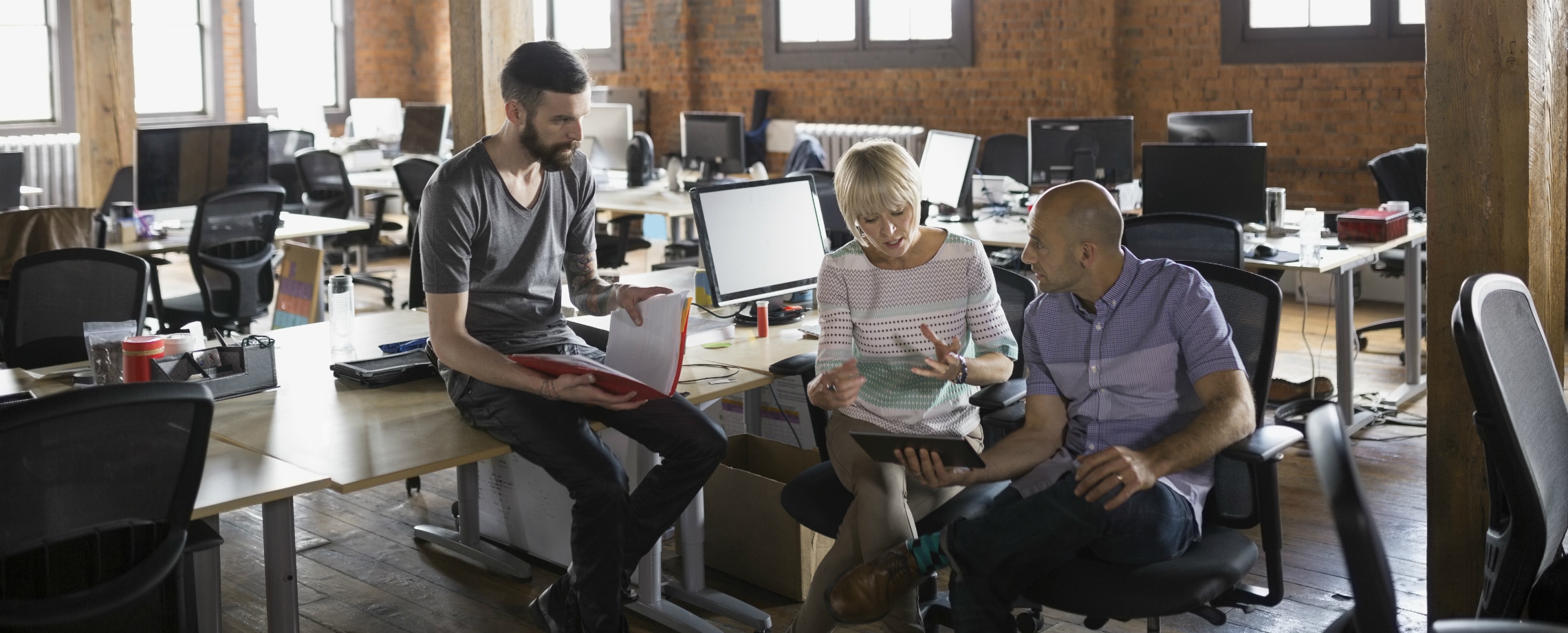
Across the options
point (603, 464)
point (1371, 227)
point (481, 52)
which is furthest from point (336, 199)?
point (603, 464)

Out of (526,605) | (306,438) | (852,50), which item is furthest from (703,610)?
(852,50)

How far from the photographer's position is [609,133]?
8375mm

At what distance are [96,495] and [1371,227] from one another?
15.2ft

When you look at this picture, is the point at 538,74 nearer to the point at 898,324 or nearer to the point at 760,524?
the point at 898,324

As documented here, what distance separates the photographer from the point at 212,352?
9.84 feet

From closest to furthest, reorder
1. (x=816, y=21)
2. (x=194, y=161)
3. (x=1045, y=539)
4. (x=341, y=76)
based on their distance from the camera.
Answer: (x=1045, y=539), (x=194, y=161), (x=816, y=21), (x=341, y=76)

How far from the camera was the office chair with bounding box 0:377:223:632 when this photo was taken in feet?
6.44

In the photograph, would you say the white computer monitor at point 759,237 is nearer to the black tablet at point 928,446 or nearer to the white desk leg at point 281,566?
the black tablet at point 928,446

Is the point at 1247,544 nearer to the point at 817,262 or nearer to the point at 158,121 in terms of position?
the point at 817,262

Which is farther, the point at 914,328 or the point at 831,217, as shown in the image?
the point at 831,217

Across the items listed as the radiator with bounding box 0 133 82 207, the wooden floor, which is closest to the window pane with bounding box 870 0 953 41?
the wooden floor

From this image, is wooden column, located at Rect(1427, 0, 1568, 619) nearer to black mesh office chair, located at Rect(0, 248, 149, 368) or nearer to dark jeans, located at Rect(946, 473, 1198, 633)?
dark jeans, located at Rect(946, 473, 1198, 633)

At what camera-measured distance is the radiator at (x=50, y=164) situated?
1030 cm

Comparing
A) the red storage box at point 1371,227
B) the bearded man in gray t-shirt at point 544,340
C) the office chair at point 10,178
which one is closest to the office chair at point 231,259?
the office chair at point 10,178
